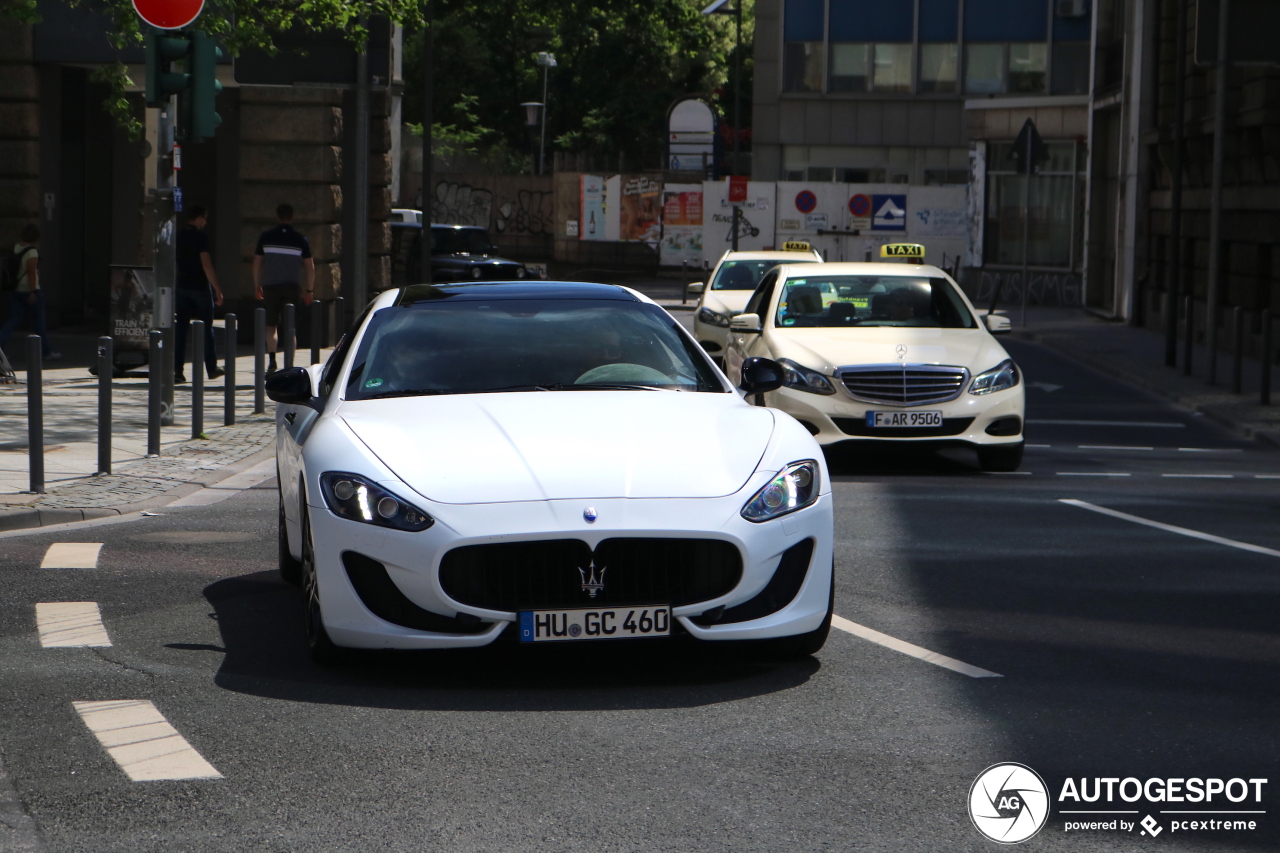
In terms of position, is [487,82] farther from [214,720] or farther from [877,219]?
[214,720]

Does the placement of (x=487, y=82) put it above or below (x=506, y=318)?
above

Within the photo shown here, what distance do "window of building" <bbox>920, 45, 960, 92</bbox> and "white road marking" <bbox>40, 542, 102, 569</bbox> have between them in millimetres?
48644

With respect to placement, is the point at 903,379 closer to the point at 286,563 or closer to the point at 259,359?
the point at 286,563

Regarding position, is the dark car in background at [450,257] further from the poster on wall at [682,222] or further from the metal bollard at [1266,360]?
the metal bollard at [1266,360]

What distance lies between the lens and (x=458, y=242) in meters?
Answer: 38.3

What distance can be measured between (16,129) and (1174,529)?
55.1 feet

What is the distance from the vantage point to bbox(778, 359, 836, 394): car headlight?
12688mm

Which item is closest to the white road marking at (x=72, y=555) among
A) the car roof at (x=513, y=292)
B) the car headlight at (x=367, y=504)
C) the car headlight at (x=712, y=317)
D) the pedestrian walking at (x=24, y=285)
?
the car roof at (x=513, y=292)

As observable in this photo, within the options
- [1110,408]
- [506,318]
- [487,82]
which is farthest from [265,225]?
[487,82]

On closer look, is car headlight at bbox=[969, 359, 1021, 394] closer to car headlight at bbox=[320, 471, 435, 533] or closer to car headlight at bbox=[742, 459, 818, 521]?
car headlight at bbox=[742, 459, 818, 521]

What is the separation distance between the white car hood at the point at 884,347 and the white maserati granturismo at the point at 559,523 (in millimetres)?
6053

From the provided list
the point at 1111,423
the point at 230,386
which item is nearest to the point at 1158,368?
the point at 1111,423

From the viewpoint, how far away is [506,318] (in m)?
7.38

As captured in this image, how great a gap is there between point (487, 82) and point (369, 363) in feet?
229
